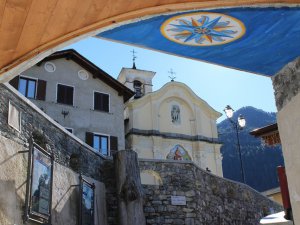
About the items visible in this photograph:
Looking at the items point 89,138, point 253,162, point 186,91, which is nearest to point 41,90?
point 89,138

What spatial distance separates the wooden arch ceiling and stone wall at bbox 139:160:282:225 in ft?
43.1

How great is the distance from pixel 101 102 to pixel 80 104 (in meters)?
1.31

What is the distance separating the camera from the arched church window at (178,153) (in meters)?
28.2

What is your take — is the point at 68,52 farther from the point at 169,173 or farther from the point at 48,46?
the point at 48,46

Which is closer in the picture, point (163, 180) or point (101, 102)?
point (163, 180)

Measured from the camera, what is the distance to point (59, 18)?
2521 mm

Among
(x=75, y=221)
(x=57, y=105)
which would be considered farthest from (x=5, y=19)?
(x=57, y=105)

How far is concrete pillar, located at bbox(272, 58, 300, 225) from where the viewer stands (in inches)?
126

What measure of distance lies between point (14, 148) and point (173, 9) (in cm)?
767

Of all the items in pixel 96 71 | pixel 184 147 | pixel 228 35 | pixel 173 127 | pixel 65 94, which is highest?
pixel 96 71

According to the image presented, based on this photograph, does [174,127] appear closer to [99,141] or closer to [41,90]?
[99,141]

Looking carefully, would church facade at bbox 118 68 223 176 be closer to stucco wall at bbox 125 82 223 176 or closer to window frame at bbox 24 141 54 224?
stucco wall at bbox 125 82 223 176

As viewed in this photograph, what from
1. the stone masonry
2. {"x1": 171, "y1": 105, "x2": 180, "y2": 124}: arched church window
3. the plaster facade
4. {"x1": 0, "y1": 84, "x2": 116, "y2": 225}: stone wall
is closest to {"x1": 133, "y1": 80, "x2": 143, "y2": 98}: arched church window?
{"x1": 171, "y1": 105, "x2": 180, "y2": 124}: arched church window

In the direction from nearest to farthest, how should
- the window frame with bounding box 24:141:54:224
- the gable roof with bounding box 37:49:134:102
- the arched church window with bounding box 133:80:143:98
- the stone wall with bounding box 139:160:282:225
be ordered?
the window frame with bounding box 24:141:54:224
the stone wall with bounding box 139:160:282:225
the gable roof with bounding box 37:49:134:102
the arched church window with bounding box 133:80:143:98
